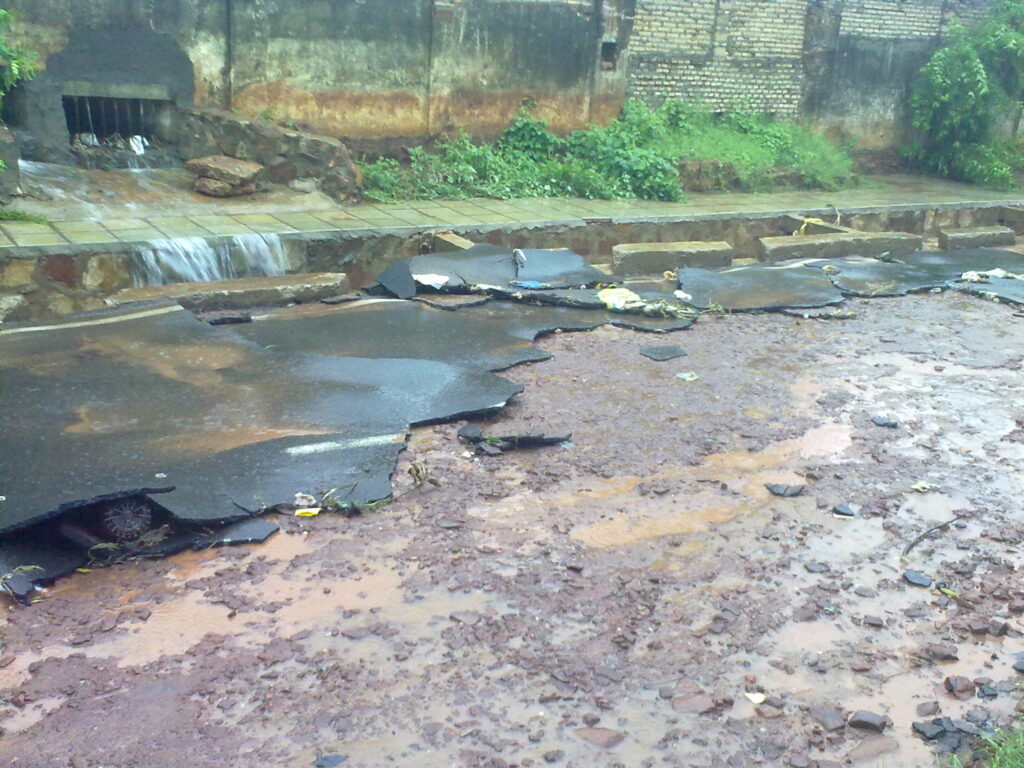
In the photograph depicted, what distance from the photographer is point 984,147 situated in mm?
14789

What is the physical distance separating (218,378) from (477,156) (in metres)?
6.43

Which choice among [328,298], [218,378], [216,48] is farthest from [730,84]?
[218,378]

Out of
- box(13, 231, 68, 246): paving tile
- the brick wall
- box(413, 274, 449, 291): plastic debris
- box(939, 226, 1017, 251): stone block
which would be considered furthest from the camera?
the brick wall

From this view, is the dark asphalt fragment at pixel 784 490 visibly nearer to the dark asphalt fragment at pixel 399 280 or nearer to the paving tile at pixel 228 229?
the dark asphalt fragment at pixel 399 280

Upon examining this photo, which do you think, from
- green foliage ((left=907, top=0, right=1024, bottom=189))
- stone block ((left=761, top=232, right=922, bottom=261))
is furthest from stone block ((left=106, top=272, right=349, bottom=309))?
green foliage ((left=907, top=0, right=1024, bottom=189))

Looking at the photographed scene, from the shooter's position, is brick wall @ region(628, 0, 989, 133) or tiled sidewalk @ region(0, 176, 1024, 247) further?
brick wall @ region(628, 0, 989, 133)

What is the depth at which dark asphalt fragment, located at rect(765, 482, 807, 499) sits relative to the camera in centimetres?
511

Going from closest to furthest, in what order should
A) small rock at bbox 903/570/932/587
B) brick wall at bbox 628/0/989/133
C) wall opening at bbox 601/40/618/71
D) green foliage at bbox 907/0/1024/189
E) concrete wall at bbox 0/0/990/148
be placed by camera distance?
small rock at bbox 903/570/932/587, concrete wall at bbox 0/0/990/148, wall opening at bbox 601/40/618/71, brick wall at bbox 628/0/989/133, green foliage at bbox 907/0/1024/189

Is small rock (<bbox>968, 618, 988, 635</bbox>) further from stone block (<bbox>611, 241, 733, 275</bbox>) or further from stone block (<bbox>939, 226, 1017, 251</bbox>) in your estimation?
stone block (<bbox>939, 226, 1017, 251</bbox>)

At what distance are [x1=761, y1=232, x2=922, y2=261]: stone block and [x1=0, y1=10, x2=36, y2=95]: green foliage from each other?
24.3 ft

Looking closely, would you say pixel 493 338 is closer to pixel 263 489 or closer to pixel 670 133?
pixel 263 489

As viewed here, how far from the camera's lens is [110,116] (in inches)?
402

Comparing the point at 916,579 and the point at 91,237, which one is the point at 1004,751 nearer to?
the point at 916,579

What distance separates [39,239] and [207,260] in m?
1.25
